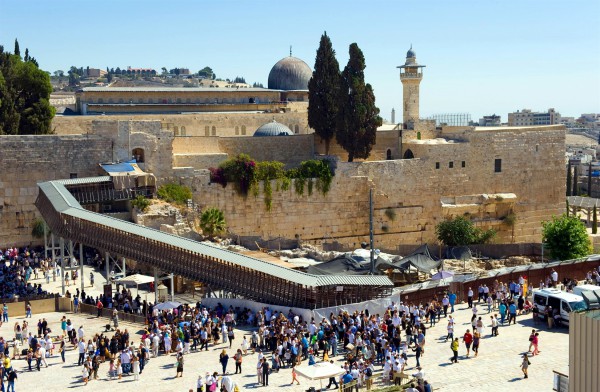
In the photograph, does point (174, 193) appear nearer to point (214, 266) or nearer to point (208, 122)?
point (208, 122)

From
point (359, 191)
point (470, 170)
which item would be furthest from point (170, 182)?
point (470, 170)

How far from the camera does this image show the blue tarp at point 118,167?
36.3m

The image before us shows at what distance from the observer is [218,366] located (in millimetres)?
19750

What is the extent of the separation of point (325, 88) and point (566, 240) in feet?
44.2

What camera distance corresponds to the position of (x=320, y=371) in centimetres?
1755

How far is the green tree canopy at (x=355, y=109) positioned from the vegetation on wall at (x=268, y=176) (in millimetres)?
1672

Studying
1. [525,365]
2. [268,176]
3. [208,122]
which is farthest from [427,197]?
[525,365]

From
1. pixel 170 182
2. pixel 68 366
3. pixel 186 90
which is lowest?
pixel 68 366

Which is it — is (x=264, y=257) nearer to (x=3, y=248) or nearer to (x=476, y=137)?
(x=3, y=248)

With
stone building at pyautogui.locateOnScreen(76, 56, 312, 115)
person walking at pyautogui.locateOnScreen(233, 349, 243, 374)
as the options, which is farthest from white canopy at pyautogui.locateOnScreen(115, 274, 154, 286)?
stone building at pyautogui.locateOnScreen(76, 56, 312, 115)

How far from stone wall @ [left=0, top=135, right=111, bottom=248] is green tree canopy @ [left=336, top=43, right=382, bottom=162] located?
12.2 m

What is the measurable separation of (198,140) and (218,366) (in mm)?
21767

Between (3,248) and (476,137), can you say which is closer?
(3,248)

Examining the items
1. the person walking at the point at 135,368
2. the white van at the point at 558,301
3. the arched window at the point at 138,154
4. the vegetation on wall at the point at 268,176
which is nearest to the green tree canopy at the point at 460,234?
the vegetation on wall at the point at 268,176
